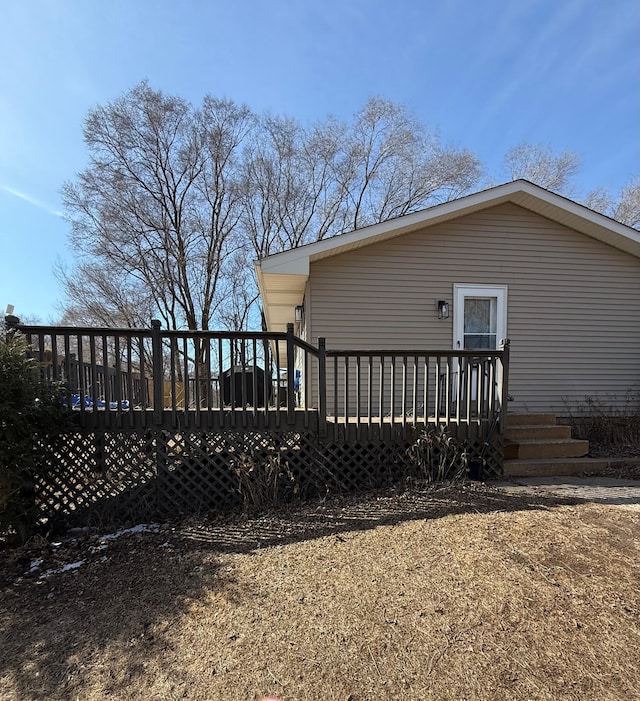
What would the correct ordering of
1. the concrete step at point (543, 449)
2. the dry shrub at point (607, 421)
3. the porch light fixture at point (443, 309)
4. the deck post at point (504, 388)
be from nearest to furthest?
the deck post at point (504, 388) < the concrete step at point (543, 449) < the dry shrub at point (607, 421) < the porch light fixture at point (443, 309)

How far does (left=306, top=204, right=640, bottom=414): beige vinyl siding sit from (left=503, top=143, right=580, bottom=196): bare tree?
12520 mm

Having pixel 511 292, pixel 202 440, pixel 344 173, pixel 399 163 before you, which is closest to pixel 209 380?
pixel 202 440

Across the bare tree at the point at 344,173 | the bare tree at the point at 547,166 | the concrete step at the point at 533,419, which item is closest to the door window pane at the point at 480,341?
the concrete step at the point at 533,419

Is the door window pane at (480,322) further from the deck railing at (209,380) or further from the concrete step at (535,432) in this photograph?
the deck railing at (209,380)

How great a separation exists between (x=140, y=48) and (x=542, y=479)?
1239 cm

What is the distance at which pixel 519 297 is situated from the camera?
6641 mm

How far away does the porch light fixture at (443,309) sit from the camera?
21.2 ft

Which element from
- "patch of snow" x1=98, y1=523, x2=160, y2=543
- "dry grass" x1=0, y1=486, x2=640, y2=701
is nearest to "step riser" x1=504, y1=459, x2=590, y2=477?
"dry grass" x1=0, y1=486, x2=640, y2=701

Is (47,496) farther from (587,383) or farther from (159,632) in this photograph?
(587,383)

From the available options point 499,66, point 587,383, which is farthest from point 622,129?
point 587,383

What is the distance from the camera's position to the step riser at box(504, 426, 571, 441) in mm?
5188

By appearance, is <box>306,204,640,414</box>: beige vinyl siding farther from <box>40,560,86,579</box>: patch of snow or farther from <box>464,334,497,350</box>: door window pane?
<box>40,560,86,579</box>: patch of snow

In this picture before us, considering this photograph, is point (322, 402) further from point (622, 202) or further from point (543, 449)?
point (622, 202)

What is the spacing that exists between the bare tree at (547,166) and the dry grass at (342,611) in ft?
59.3
